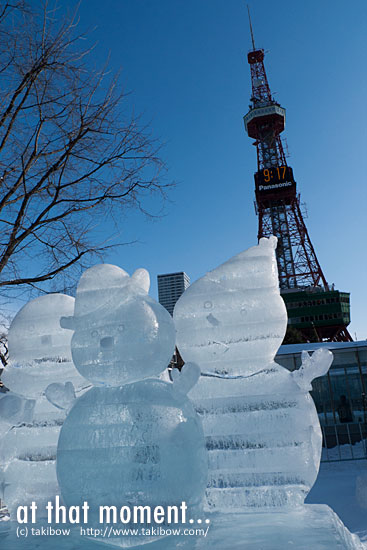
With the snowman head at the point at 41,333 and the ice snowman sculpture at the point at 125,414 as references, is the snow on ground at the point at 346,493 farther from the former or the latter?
the snowman head at the point at 41,333

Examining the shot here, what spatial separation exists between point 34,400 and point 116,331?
1.16m

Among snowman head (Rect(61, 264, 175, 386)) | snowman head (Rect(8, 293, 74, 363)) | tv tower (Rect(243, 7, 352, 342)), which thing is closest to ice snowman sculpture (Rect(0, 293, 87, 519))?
snowman head (Rect(8, 293, 74, 363))

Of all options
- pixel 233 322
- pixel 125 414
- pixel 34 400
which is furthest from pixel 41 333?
pixel 233 322

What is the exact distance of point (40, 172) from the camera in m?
4.17

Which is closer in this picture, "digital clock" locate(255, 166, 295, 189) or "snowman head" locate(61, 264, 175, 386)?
"snowman head" locate(61, 264, 175, 386)

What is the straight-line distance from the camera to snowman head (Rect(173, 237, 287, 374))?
2.89 meters

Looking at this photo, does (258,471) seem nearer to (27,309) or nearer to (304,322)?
(27,309)

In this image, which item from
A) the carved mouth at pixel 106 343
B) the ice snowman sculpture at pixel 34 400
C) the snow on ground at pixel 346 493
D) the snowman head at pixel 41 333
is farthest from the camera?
the snow on ground at pixel 346 493

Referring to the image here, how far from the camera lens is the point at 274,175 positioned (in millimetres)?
44594

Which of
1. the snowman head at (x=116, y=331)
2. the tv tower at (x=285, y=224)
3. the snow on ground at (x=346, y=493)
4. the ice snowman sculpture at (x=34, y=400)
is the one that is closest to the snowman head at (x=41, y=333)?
the ice snowman sculpture at (x=34, y=400)

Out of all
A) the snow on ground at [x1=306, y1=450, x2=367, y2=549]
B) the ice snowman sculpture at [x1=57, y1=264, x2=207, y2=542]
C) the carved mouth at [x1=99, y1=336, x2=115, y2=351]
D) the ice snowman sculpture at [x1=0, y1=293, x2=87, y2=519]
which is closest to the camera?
the ice snowman sculpture at [x1=57, y1=264, x2=207, y2=542]

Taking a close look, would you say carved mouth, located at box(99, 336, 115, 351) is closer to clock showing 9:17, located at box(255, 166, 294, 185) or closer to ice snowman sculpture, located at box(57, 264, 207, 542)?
ice snowman sculpture, located at box(57, 264, 207, 542)

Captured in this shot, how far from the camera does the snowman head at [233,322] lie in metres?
2.89

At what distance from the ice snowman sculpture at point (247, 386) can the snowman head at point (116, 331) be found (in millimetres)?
458
